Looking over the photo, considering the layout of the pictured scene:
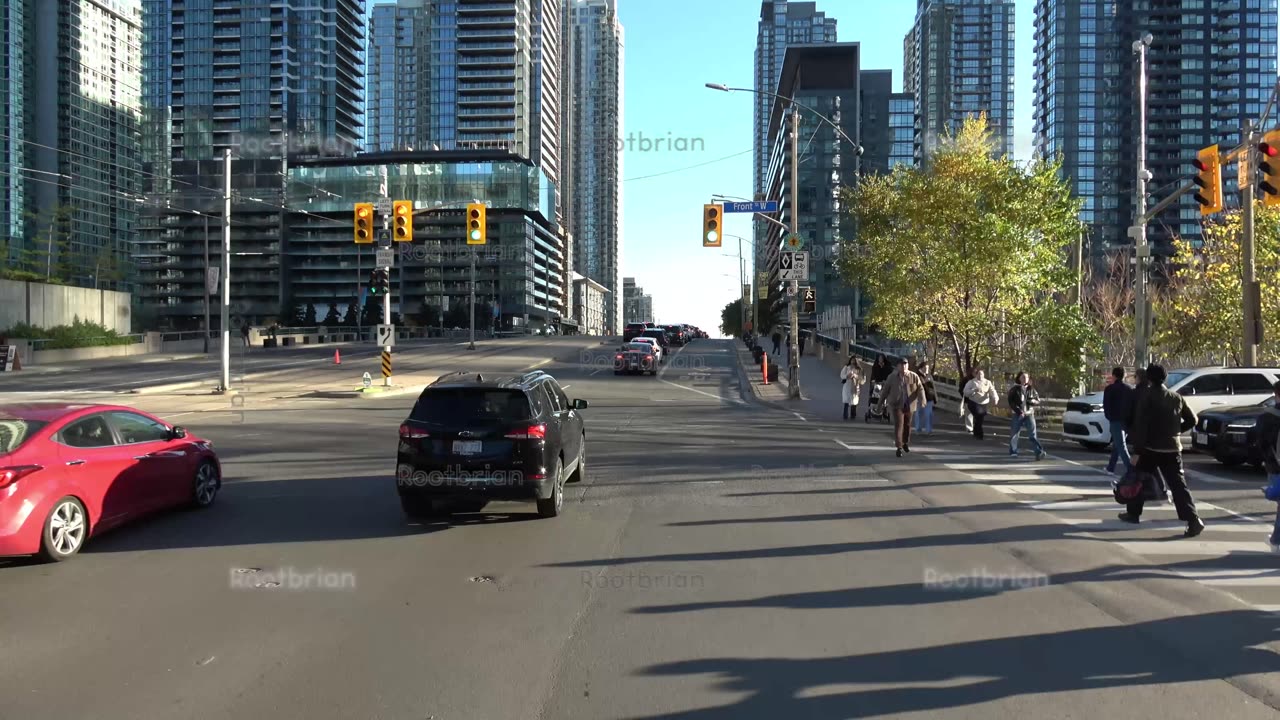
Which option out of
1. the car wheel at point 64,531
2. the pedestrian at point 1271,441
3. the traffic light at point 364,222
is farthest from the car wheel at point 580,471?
the traffic light at point 364,222

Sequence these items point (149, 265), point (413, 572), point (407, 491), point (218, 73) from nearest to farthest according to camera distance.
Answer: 1. point (413, 572)
2. point (407, 491)
3. point (149, 265)
4. point (218, 73)

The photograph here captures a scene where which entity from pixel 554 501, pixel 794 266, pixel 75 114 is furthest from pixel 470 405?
pixel 75 114

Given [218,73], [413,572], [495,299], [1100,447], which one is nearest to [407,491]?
[413,572]

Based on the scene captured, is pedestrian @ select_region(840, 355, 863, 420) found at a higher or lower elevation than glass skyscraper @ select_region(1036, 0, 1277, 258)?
lower

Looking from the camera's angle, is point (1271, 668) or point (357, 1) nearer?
point (1271, 668)

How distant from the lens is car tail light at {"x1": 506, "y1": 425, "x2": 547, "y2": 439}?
366 inches

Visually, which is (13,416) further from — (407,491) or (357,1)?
(357,1)

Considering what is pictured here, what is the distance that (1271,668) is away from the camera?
5453 millimetres

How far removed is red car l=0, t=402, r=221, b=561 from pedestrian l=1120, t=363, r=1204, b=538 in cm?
1026

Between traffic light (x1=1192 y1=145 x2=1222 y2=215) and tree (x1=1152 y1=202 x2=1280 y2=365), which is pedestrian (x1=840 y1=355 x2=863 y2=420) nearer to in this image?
traffic light (x1=1192 y1=145 x2=1222 y2=215)

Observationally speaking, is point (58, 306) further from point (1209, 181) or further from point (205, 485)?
point (1209, 181)

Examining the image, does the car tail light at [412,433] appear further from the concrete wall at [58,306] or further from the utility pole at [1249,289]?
the concrete wall at [58,306]

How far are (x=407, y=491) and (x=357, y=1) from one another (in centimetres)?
19302

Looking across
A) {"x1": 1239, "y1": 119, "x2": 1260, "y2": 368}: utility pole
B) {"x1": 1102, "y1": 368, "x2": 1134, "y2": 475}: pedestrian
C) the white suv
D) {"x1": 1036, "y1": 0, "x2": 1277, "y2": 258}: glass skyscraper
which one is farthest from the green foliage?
{"x1": 1036, "y1": 0, "x2": 1277, "y2": 258}: glass skyscraper
